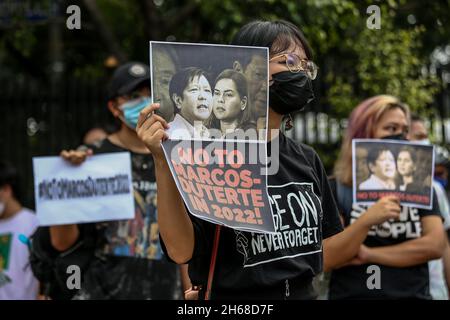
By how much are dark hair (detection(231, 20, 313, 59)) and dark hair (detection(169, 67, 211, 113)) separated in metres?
0.34

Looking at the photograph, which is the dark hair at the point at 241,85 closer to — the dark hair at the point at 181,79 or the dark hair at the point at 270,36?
the dark hair at the point at 181,79

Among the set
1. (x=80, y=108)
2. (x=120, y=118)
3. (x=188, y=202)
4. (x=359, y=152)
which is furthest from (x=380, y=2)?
(x=80, y=108)

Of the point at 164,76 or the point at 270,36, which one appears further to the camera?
the point at 270,36

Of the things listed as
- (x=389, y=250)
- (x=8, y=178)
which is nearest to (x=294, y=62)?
(x=389, y=250)

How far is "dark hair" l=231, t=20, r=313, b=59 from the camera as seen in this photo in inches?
105

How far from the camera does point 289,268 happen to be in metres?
2.54

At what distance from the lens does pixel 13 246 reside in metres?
5.41

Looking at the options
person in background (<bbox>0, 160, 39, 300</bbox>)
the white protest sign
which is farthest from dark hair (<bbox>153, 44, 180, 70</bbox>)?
person in background (<bbox>0, 160, 39, 300</bbox>)

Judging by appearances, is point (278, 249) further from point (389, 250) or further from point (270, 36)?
point (389, 250)

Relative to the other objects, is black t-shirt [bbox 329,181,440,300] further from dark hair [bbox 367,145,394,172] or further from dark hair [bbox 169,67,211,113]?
dark hair [bbox 169,67,211,113]

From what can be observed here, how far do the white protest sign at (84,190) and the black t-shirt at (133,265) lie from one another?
3.6 inches

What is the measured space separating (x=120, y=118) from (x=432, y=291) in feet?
7.63

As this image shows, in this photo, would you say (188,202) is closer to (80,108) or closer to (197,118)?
(197,118)

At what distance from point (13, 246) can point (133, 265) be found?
168cm
